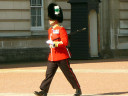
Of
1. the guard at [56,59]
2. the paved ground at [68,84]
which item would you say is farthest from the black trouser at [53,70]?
the paved ground at [68,84]

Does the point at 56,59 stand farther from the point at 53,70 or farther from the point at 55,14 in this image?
the point at 55,14

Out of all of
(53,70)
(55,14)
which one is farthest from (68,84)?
(55,14)

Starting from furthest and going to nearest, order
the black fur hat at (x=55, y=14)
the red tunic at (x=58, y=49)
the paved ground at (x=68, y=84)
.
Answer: the paved ground at (x=68, y=84) → the black fur hat at (x=55, y=14) → the red tunic at (x=58, y=49)

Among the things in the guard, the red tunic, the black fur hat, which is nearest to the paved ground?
the guard

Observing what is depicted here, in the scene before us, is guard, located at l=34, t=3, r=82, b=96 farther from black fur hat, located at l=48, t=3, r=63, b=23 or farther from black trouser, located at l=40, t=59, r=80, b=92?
black fur hat, located at l=48, t=3, r=63, b=23

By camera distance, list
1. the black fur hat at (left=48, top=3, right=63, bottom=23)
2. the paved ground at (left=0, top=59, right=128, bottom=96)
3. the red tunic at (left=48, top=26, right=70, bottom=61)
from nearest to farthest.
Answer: the red tunic at (left=48, top=26, right=70, bottom=61) → the black fur hat at (left=48, top=3, right=63, bottom=23) → the paved ground at (left=0, top=59, right=128, bottom=96)

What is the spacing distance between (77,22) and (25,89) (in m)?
10.8

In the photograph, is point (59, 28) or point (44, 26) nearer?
point (59, 28)

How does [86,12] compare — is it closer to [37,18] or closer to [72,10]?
[72,10]

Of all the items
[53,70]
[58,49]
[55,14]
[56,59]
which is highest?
[55,14]

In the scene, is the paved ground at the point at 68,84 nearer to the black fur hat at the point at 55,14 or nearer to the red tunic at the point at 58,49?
the red tunic at the point at 58,49

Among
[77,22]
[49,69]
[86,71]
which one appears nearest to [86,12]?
[77,22]

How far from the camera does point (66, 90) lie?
10.4 meters

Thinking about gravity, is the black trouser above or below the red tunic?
below
